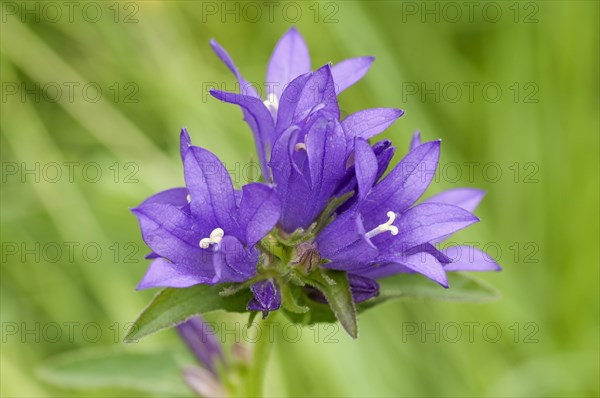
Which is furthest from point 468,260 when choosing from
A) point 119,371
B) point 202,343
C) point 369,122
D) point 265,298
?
point 119,371

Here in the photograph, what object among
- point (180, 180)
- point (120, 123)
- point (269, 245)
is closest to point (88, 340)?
point (180, 180)

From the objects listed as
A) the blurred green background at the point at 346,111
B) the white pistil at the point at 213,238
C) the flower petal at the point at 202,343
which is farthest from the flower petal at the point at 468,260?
the blurred green background at the point at 346,111

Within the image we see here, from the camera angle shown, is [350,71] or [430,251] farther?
[350,71]

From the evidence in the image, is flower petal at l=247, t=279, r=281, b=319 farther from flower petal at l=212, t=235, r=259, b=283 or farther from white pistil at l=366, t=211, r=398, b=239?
white pistil at l=366, t=211, r=398, b=239

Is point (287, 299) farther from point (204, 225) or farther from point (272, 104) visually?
point (272, 104)

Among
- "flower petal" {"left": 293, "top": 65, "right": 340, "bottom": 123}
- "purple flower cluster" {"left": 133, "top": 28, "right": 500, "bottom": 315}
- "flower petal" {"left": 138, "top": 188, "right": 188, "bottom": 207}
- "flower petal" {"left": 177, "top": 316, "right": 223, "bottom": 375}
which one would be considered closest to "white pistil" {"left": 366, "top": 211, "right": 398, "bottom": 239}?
"purple flower cluster" {"left": 133, "top": 28, "right": 500, "bottom": 315}

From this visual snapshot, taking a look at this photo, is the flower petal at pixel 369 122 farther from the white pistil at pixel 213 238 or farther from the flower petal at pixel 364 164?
the white pistil at pixel 213 238

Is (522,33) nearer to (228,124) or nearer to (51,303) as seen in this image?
(228,124)
